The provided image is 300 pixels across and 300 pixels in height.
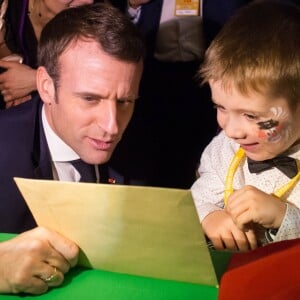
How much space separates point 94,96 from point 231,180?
1.22ft

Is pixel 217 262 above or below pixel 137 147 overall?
above

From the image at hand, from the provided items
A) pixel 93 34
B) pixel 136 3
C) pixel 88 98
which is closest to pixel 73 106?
pixel 88 98

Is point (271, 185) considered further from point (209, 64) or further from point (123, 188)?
point (123, 188)

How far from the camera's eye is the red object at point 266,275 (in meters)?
0.72

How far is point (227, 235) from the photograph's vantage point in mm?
1052

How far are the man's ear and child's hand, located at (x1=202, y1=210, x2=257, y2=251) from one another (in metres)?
0.51

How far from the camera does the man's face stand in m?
1.22

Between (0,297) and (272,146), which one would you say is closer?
(0,297)

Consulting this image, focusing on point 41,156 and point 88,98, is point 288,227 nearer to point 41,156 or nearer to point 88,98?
point 88,98

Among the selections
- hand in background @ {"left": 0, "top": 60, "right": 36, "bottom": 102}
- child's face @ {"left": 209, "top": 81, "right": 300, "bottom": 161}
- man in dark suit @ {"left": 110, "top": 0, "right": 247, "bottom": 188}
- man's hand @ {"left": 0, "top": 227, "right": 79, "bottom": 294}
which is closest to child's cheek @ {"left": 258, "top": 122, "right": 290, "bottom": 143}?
child's face @ {"left": 209, "top": 81, "right": 300, "bottom": 161}

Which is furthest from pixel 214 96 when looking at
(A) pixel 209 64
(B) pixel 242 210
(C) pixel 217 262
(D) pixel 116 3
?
(D) pixel 116 3

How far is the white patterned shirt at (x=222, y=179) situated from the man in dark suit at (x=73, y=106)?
24cm

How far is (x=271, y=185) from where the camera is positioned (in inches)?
49.6

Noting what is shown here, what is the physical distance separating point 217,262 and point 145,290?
0.14m
